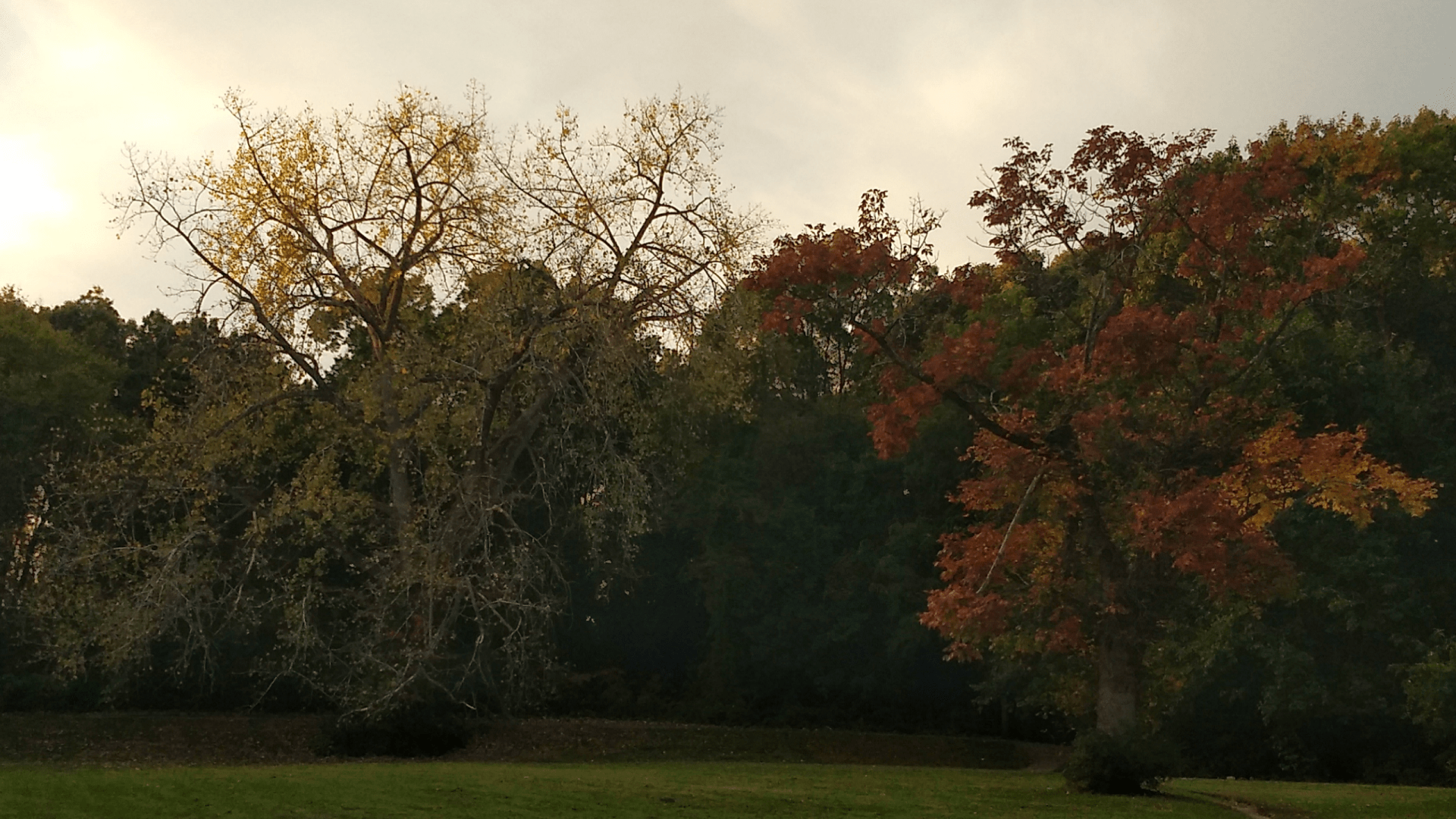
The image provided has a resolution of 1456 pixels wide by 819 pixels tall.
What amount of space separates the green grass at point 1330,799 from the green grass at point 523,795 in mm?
1232

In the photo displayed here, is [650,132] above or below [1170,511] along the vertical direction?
above

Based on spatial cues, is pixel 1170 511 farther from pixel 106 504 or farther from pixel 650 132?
pixel 106 504

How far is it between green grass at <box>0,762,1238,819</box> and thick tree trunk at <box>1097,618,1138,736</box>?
4.44 feet

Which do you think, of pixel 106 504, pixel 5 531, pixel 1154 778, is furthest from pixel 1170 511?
pixel 5 531

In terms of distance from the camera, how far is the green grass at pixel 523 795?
520 inches

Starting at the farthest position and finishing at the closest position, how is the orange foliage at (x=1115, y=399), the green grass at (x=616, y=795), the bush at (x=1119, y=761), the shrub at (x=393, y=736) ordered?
the shrub at (x=393, y=736), the orange foliage at (x=1115, y=399), the bush at (x=1119, y=761), the green grass at (x=616, y=795)

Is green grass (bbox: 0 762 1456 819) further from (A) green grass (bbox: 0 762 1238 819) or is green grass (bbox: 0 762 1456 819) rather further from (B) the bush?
(B) the bush

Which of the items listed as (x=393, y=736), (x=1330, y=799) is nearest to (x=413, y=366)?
(x=393, y=736)

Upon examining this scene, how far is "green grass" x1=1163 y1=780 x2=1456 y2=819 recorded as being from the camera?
17.3 metres

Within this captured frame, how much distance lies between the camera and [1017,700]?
29.9 meters

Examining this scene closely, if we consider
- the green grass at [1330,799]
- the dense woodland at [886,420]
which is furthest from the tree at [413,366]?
the green grass at [1330,799]

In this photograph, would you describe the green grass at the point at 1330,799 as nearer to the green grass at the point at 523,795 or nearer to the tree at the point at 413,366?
the green grass at the point at 523,795

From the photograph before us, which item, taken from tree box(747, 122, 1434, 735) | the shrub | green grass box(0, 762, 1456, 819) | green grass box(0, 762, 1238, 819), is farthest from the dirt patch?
tree box(747, 122, 1434, 735)

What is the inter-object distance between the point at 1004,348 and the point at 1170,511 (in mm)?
8407
